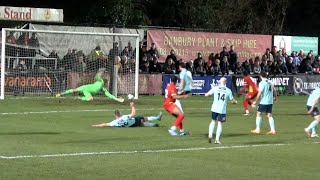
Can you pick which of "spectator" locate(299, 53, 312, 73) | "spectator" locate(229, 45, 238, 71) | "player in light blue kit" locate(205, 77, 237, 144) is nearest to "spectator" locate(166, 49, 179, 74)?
"spectator" locate(229, 45, 238, 71)

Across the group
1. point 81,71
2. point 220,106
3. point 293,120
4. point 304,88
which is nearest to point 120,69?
point 81,71

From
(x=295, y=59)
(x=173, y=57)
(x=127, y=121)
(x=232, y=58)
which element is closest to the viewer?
(x=127, y=121)

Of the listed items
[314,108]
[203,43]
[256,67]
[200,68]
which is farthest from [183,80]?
[203,43]

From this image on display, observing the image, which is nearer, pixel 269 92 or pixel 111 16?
pixel 269 92

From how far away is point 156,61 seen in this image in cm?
3809

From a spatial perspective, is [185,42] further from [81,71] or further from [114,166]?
[114,166]

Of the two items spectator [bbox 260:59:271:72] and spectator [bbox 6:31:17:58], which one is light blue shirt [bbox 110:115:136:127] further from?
spectator [bbox 260:59:271:72]

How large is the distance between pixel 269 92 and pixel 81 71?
43.2ft

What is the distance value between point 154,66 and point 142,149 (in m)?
20.8

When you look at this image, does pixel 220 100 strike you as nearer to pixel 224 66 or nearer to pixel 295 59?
pixel 224 66

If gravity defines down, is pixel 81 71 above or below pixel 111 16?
below

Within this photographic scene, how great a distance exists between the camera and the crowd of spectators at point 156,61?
33719mm

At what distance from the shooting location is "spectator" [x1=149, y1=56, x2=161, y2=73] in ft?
124

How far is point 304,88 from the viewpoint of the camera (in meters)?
43.7
